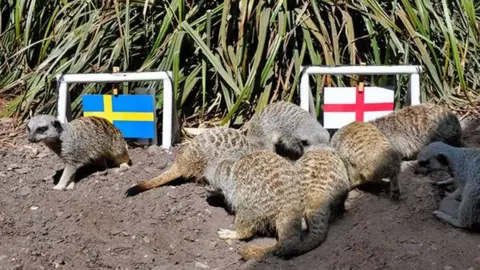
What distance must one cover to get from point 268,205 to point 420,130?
129 centimetres

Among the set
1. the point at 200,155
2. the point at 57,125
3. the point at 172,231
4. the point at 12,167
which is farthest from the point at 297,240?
the point at 12,167

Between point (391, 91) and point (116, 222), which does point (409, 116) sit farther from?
point (116, 222)

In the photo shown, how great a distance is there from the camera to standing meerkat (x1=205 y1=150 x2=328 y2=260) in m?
3.27

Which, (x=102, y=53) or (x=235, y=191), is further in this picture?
(x=102, y=53)

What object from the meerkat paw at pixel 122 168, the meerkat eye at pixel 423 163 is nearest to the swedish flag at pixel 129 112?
the meerkat paw at pixel 122 168

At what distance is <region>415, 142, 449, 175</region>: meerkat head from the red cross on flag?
840 mm

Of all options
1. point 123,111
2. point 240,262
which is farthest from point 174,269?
point 123,111

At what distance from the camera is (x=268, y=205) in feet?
11.1

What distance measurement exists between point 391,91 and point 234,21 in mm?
1215

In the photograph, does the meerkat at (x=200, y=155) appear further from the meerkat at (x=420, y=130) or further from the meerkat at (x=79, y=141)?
the meerkat at (x=420, y=130)

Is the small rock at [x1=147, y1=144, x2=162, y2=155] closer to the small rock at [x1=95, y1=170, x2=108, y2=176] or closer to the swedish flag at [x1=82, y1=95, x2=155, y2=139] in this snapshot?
the swedish flag at [x1=82, y1=95, x2=155, y2=139]

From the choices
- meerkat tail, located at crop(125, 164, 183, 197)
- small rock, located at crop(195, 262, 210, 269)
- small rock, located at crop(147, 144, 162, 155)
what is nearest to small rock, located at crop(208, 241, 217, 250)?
small rock, located at crop(195, 262, 210, 269)

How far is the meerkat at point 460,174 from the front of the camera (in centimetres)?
328

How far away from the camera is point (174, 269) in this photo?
10.7 feet
